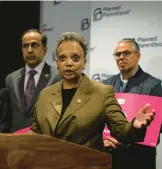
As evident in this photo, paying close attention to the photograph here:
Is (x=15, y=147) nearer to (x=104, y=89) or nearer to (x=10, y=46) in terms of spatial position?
(x=104, y=89)

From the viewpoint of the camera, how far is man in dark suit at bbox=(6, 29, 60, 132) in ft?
8.69

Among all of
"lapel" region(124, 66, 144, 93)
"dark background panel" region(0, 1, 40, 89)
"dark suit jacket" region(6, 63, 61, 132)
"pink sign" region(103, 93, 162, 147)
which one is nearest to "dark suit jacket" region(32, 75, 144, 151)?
"pink sign" region(103, 93, 162, 147)

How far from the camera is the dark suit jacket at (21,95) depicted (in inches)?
104

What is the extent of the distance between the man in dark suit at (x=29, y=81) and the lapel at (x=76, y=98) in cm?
88

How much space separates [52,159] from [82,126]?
0.30 metres

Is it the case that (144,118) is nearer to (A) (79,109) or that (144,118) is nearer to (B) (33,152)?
(A) (79,109)

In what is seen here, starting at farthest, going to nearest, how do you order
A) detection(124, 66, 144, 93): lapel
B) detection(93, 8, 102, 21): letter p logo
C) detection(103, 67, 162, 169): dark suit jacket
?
detection(93, 8, 102, 21): letter p logo
detection(124, 66, 144, 93): lapel
detection(103, 67, 162, 169): dark suit jacket

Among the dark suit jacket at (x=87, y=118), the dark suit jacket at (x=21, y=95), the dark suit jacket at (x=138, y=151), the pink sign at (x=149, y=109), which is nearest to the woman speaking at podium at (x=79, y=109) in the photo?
the dark suit jacket at (x=87, y=118)

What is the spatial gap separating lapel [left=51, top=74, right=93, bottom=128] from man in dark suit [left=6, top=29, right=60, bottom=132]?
0.88m

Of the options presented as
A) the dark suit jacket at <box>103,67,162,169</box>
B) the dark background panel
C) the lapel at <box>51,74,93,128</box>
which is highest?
the dark background panel

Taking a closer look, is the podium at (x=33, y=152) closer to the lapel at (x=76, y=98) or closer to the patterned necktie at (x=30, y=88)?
the lapel at (x=76, y=98)

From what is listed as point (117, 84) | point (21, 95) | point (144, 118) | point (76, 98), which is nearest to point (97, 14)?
point (117, 84)

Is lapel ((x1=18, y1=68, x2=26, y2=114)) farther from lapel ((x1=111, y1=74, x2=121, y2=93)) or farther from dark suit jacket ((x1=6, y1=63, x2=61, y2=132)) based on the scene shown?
lapel ((x1=111, y1=74, x2=121, y2=93))

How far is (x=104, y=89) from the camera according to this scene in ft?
5.68
